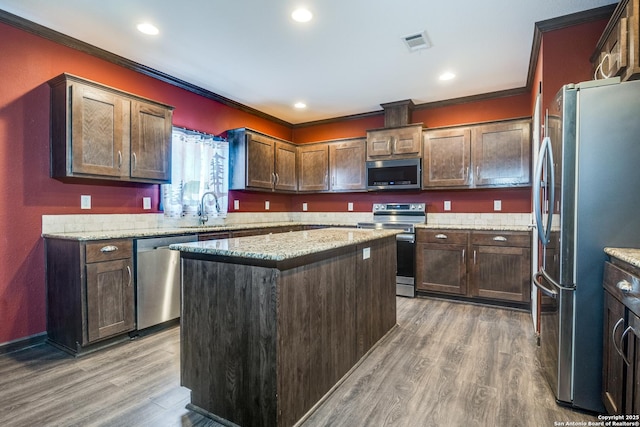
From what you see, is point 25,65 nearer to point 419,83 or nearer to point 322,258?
point 322,258

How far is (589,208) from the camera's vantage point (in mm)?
1728

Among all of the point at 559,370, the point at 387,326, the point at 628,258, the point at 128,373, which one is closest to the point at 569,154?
the point at 628,258

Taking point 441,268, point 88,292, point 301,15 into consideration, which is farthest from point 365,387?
point 301,15

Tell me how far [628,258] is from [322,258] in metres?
1.41

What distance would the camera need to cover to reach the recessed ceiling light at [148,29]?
2658 millimetres

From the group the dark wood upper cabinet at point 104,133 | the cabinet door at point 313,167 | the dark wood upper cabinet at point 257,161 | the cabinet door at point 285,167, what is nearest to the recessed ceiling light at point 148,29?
the dark wood upper cabinet at point 104,133

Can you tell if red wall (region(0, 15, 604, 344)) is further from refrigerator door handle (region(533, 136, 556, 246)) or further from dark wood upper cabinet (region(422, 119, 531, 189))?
dark wood upper cabinet (region(422, 119, 531, 189))

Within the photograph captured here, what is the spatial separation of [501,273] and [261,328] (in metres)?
3.13

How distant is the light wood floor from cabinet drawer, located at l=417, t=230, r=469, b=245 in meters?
1.23

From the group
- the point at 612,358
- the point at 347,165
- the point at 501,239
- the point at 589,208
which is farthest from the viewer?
the point at 347,165

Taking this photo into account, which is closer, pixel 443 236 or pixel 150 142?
pixel 150 142

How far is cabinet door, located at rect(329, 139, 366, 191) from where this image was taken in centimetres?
491

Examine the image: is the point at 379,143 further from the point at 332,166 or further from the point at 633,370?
the point at 633,370

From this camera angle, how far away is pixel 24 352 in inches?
102
